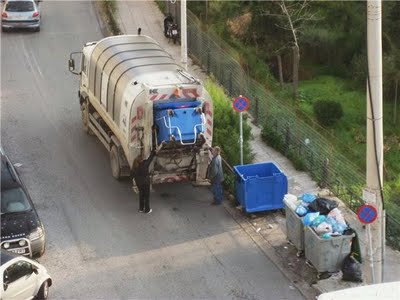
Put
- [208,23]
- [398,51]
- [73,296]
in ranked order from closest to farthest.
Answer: [73,296] → [398,51] → [208,23]

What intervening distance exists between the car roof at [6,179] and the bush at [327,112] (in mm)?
14159

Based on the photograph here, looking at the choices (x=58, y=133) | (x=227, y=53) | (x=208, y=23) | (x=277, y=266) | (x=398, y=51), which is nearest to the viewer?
(x=277, y=266)

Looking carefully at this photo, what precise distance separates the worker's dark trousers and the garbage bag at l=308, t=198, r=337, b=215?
Answer: 3.77m

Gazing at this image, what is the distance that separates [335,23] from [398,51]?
4.15m

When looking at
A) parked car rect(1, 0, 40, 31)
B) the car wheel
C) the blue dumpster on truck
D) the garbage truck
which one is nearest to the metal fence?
the garbage truck

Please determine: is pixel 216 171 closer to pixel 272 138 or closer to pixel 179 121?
pixel 179 121

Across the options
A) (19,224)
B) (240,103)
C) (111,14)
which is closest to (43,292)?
(19,224)

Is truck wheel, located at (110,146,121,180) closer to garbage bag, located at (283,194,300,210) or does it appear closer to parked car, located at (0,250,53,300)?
garbage bag, located at (283,194,300,210)

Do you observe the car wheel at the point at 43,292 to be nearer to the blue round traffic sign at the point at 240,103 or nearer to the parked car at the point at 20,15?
→ the blue round traffic sign at the point at 240,103

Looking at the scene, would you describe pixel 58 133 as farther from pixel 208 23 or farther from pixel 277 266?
pixel 208 23

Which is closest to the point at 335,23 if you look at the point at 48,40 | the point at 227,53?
the point at 227,53

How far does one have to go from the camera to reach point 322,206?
47.5ft

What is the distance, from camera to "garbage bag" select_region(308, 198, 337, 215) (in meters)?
14.4

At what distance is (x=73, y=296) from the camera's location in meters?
13.7
